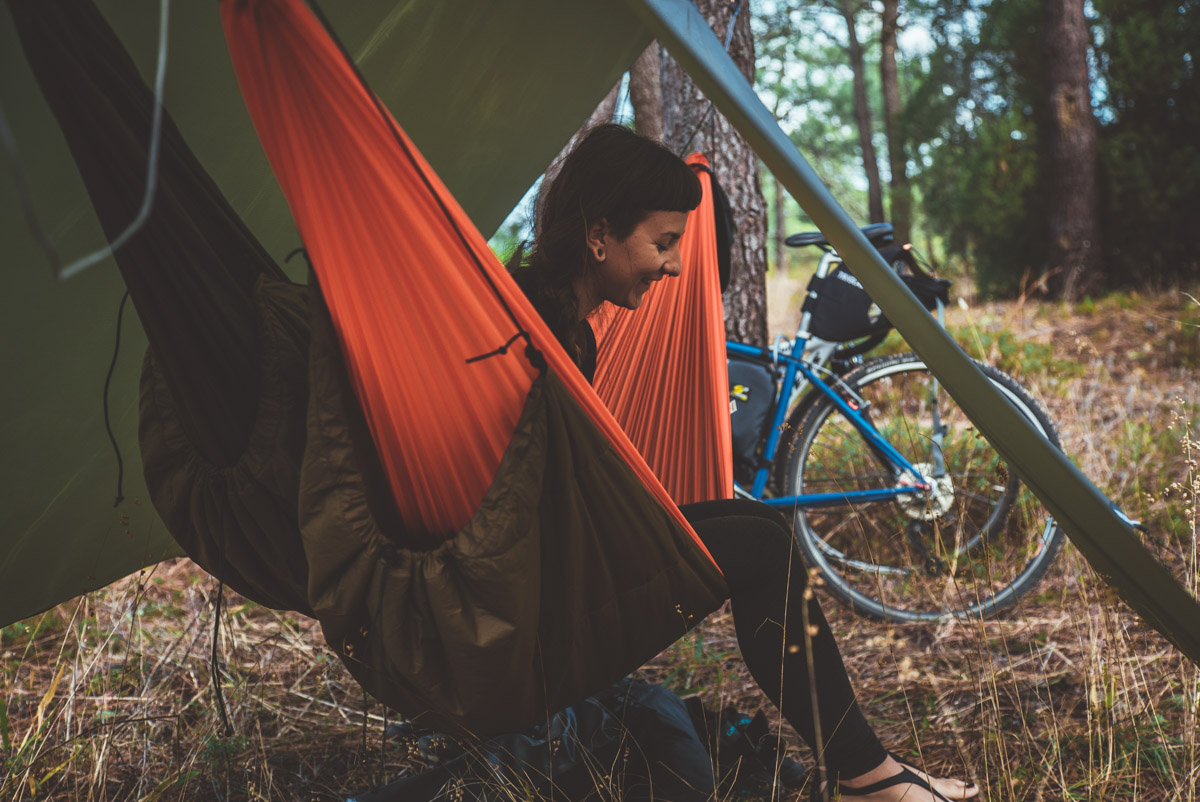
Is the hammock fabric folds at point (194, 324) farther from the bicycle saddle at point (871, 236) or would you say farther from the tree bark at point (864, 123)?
the tree bark at point (864, 123)

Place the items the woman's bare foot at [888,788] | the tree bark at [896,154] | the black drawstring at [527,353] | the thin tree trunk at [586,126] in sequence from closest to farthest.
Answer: the black drawstring at [527,353], the woman's bare foot at [888,788], the thin tree trunk at [586,126], the tree bark at [896,154]

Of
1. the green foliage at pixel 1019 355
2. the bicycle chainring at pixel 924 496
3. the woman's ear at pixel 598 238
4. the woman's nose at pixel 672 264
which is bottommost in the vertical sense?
the bicycle chainring at pixel 924 496

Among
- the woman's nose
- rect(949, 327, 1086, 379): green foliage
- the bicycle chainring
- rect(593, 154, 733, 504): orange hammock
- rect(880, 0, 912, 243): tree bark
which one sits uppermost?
rect(880, 0, 912, 243): tree bark

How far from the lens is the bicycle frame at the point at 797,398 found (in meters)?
2.00

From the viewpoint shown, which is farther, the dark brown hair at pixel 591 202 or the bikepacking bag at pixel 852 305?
the bikepacking bag at pixel 852 305

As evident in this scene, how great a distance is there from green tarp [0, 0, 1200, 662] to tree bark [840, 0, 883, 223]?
8.02 metres

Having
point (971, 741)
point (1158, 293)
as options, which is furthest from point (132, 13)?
point (1158, 293)

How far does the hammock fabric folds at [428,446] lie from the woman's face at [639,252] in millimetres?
459

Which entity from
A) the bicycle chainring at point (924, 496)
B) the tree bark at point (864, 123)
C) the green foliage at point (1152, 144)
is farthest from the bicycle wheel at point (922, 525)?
the tree bark at point (864, 123)

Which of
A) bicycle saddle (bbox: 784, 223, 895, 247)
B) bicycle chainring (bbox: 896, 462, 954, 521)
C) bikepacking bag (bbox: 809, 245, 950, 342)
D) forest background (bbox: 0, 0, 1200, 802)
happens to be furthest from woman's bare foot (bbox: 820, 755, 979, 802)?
bicycle saddle (bbox: 784, 223, 895, 247)

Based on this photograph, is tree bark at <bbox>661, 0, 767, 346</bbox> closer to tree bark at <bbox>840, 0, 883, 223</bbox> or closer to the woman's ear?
the woman's ear

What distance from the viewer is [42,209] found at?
4.00ft

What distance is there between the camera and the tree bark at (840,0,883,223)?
29.8 feet

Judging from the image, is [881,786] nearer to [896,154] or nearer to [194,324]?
[194,324]
